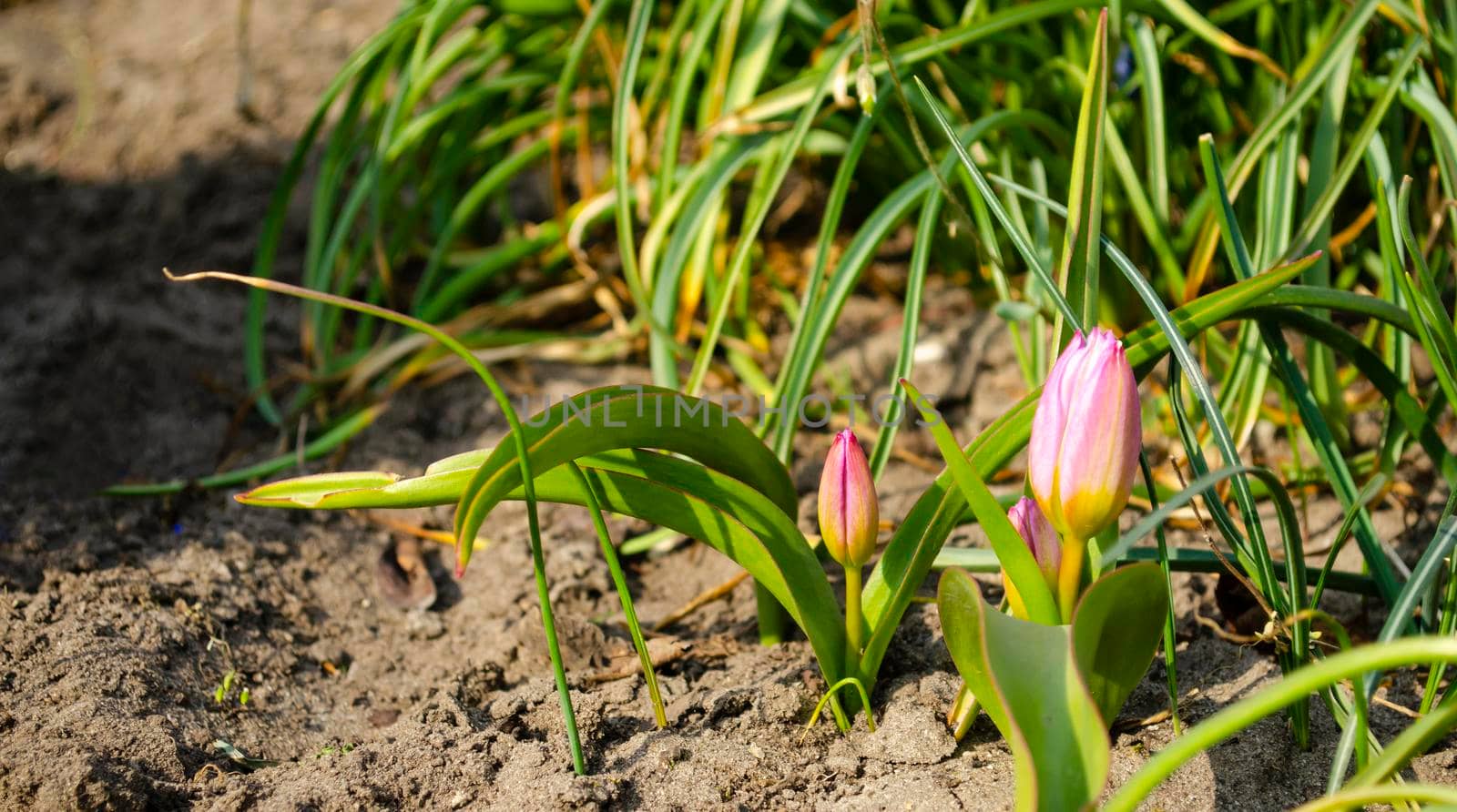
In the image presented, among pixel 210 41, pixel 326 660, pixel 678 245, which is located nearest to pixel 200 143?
pixel 210 41

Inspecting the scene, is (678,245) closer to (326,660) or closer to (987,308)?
(987,308)

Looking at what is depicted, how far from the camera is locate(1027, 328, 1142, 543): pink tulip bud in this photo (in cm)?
83

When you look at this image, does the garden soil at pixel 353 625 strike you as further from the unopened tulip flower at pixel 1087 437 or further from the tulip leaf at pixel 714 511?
the unopened tulip flower at pixel 1087 437

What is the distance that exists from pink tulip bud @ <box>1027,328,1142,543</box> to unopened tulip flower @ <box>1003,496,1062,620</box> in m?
0.10

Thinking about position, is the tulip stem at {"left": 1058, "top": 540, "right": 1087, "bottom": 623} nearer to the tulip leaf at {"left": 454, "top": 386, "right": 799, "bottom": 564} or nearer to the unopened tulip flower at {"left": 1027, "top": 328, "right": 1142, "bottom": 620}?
the unopened tulip flower at {"left": 1027, "top": 328, "right": 1142, "bottom": 620}

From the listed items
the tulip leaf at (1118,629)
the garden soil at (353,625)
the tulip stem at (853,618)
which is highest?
the tulip leaf at (1118,629)

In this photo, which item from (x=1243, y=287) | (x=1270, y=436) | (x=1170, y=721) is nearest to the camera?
(x=1243, y=287)

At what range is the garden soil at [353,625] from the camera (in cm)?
107

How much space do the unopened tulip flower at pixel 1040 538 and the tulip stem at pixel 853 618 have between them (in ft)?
0.46

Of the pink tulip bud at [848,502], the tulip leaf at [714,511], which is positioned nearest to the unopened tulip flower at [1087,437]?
the pink tulip bud at [848,502]

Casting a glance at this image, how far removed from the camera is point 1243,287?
103 centimetres

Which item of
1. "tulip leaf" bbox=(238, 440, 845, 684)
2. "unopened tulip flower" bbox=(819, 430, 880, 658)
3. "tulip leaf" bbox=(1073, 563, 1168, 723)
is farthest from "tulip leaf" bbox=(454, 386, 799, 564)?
"tulip leaf" bbox=(1073, 563, 1168, 723)

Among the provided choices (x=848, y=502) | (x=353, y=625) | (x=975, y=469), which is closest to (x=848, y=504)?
(x=848, y=502)

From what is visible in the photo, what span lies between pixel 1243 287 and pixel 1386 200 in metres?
0.26
